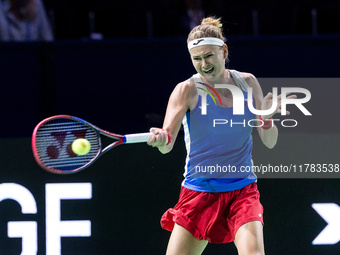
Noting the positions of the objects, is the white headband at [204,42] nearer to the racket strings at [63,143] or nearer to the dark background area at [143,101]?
the racket strings at [63,143]

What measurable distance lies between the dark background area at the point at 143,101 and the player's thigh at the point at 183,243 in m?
0.92

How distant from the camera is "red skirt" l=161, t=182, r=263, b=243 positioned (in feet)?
11.5

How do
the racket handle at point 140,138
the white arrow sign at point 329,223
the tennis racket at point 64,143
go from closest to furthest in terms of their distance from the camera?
the racket handle at point 140,138 → the tennis racket at point 64,143 → the white arrow sign at point 329,223

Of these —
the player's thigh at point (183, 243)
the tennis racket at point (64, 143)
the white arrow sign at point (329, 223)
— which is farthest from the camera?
the white arrow sign at point (329, 223)

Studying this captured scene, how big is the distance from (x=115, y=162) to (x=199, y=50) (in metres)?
1.20

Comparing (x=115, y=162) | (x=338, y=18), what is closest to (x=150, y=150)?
(x=115, y=162)

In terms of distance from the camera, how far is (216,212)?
11.6 ft

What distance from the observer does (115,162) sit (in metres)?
4.43

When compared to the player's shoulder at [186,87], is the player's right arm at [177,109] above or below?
below

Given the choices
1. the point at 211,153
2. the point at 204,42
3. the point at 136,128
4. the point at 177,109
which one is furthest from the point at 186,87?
the point at 136,128

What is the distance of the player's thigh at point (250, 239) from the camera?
10.9ft

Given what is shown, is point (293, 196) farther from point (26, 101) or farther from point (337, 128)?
point (26, 101)

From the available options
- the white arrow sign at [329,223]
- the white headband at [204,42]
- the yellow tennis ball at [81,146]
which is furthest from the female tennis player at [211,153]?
the white arrow sign at [329,223]

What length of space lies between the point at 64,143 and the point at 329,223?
180cm
